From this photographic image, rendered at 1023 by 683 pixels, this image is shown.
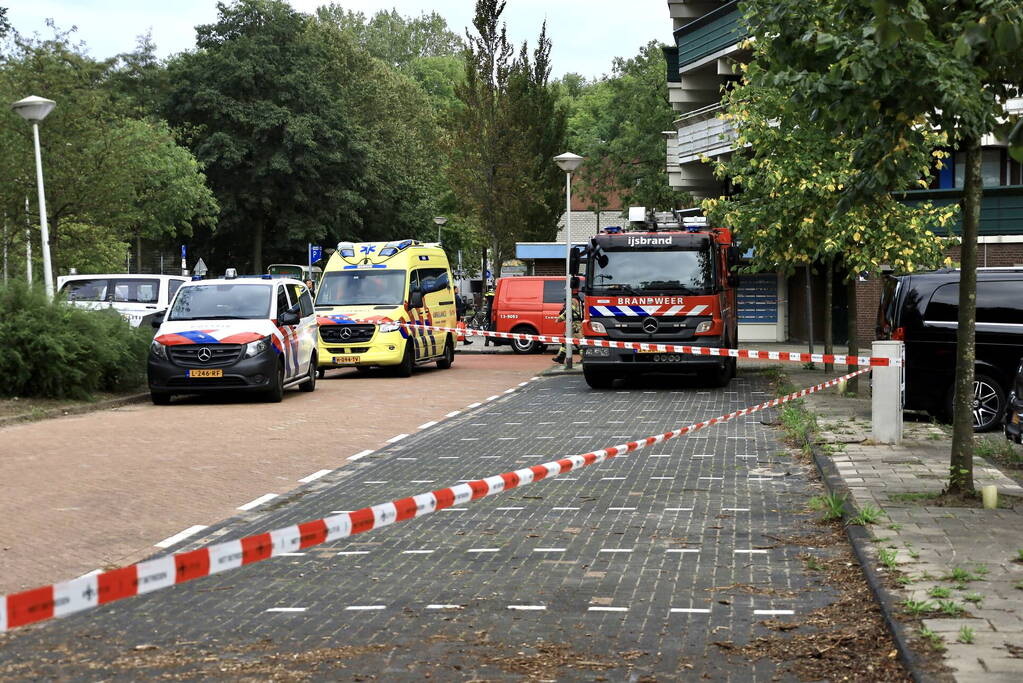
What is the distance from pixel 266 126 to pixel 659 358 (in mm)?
40960

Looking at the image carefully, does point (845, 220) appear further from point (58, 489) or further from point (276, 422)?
point (58, 489)

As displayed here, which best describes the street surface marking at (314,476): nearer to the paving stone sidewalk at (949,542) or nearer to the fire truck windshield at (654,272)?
the paving stone sidewalk at (949,542)

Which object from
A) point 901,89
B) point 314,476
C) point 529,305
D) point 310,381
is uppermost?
point 901,89

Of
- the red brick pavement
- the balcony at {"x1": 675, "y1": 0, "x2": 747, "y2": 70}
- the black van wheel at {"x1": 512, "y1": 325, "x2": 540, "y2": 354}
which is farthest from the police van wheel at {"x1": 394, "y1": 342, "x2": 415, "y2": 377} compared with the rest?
the balcony at {"x1": 675, "y1": 0, "x2": 747, "y2": 70}

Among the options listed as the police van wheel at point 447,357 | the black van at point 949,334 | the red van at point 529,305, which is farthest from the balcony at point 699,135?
the black van at point 949,334

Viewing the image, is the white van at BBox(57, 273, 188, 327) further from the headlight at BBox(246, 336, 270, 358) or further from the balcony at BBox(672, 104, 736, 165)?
the balcony at BBox(672, 104, 736, 165)

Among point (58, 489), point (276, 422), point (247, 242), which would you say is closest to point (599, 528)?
point (58, 489)

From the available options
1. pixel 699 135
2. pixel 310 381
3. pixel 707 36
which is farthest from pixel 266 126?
pixel 310 381

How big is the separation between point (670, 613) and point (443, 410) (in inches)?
473

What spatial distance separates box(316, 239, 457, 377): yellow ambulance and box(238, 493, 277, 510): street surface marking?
1374 centimetres

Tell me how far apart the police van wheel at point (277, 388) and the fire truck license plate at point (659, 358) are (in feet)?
17.9

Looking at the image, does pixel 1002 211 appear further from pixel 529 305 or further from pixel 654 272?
pixel 654 272

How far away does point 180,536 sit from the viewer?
8.83 m

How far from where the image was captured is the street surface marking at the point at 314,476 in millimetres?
11469
